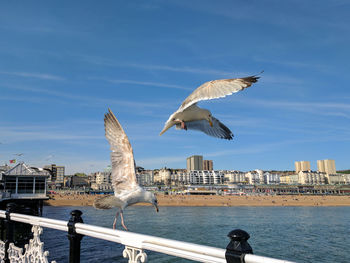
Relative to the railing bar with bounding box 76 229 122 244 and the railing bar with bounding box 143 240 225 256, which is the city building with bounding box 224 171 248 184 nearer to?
the railing bar with bounding box 76 229 122 244

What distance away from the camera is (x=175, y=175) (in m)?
162

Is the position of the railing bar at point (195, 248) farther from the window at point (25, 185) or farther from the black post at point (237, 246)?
the window at point (25, 185)

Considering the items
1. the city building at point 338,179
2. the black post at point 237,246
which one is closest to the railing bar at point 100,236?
the black post at point 237,246

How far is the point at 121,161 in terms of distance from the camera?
3.29 metres

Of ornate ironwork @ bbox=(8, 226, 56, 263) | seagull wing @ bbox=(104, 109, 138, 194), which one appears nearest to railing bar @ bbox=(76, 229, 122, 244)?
seagull wing @ bbox=(104, 109, 138, 194)

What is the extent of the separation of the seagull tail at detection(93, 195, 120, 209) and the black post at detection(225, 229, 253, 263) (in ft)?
6.20

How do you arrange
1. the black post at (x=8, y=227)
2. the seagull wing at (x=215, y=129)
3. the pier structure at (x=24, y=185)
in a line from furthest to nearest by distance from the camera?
the pier structure at (x=24, y=185) → the seagull wing at (x=215, y=129) → the black post at (x=8, y=227)

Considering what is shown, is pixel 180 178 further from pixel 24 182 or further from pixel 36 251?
pixel 36 251

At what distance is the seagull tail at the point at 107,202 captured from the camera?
3176mm

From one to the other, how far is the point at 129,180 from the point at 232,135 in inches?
78.3

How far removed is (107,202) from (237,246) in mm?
2033

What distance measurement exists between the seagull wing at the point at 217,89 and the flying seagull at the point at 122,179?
2.52 ft

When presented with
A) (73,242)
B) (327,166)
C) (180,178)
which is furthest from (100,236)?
(327,166)

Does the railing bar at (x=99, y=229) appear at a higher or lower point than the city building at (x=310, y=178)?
higher
